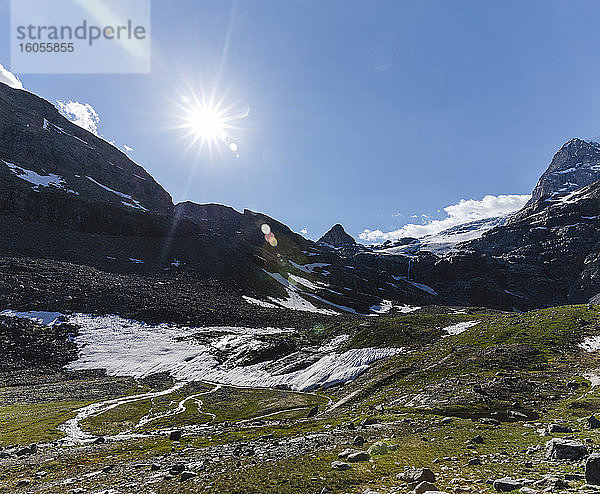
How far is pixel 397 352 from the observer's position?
201 feet

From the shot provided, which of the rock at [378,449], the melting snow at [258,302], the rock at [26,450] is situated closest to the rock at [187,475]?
the rock at [378,449]

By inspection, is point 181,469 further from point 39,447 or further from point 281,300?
point 281,300

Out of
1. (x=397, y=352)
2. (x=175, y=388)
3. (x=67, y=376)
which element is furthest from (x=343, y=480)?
(x=67, y=376)

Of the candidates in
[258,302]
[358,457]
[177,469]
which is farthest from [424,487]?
[258,302]

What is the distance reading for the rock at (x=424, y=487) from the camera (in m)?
11.3

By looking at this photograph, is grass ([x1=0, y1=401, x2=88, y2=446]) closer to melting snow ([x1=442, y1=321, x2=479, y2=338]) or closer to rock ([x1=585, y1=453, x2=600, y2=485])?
rock ([x1=585, y1=453, x2=600, y2=485])

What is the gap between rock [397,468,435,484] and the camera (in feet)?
40.9

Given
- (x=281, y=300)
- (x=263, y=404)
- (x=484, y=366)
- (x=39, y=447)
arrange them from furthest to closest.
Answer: (x=281, y=300)
(x=263, y=404)
(x=484, y=366)
(x=39, y=447)

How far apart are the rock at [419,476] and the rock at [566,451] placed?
5.57 meters

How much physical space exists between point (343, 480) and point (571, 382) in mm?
31317

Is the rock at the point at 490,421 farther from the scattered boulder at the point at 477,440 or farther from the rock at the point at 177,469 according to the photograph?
the rock at the point at 177,469

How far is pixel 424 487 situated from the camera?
11.4 metres

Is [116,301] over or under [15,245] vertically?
under

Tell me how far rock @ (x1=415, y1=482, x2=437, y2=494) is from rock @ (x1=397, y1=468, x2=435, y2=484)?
97 centimetres
